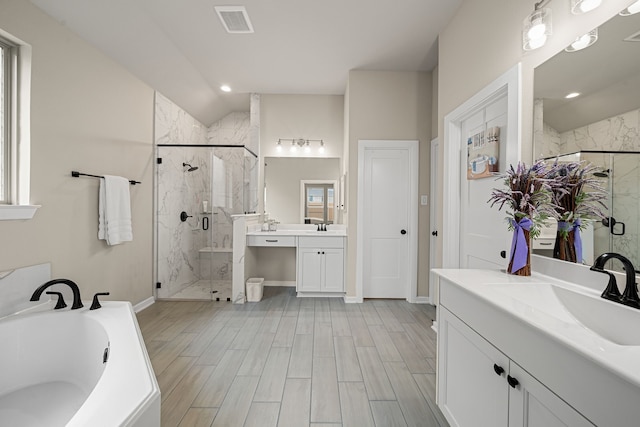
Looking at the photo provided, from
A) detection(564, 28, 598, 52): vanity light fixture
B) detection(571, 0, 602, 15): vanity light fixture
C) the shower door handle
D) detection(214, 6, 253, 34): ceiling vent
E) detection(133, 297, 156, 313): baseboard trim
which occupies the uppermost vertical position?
detection(214, 6, 253, 34): ceiling vent

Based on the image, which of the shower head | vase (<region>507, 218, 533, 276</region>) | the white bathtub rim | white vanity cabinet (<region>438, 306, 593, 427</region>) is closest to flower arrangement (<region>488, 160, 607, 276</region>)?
vase (<region>507, 218, 533, 276</region>)

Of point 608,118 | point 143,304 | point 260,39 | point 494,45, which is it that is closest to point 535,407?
point 608,118

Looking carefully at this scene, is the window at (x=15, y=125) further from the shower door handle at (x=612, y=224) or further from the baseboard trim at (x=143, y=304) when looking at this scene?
the shower door handle at (x=612, y=224)

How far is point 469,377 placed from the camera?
4.18 feet

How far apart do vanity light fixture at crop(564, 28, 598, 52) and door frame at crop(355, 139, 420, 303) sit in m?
2.22

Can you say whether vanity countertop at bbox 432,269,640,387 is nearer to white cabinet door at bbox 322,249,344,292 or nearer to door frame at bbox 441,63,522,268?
door frame at bbox 441,63,522,268

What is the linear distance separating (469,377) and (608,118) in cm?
122

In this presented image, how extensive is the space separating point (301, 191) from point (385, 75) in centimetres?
190

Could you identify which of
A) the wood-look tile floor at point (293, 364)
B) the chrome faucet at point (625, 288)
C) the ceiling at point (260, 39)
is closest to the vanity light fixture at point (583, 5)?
the chrome faucet at point (625, 288)

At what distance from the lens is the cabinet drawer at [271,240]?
12.4 ft

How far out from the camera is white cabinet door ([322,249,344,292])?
12.2 ft

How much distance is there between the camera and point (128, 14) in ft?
8.02

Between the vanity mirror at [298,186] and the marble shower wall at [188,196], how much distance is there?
40cm

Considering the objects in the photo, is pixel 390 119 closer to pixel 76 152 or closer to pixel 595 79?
pixel 595 79
